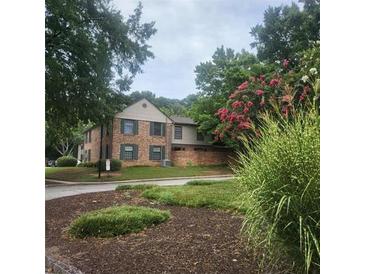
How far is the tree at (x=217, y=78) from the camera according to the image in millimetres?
2161

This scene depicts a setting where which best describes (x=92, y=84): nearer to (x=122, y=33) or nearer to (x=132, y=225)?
(x=122, y=33)

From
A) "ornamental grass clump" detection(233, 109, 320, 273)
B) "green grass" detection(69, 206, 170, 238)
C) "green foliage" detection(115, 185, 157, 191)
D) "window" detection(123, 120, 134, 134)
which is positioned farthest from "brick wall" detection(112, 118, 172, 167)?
"ornamental grass clump" detection(233, 109, 320, 273)

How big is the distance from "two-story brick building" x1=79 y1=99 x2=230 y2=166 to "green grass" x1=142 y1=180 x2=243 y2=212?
28cm

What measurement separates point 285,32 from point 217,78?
21.8 inches

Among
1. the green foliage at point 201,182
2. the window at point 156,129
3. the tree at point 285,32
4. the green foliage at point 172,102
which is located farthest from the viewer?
the window at point 156,129

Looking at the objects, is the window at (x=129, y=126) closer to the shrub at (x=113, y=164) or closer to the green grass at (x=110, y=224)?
the shrub at (x=113, y=164)

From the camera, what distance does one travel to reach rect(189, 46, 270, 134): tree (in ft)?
7.09

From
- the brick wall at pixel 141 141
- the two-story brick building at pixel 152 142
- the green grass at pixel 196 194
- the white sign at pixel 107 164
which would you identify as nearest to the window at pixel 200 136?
the two-story brick building at pixel 152 142

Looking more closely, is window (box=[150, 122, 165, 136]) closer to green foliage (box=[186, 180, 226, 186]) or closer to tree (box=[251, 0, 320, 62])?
green foliage (box=[186, 180, 226, 186])

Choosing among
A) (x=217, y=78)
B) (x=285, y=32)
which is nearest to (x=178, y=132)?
(x=217, y=78)

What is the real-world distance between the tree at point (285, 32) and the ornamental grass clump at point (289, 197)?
25.7 inches

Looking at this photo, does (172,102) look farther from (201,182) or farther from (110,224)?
(201,182)

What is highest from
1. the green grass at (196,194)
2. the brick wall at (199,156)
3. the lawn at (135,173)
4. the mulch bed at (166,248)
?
the brick wall at (199,156)
